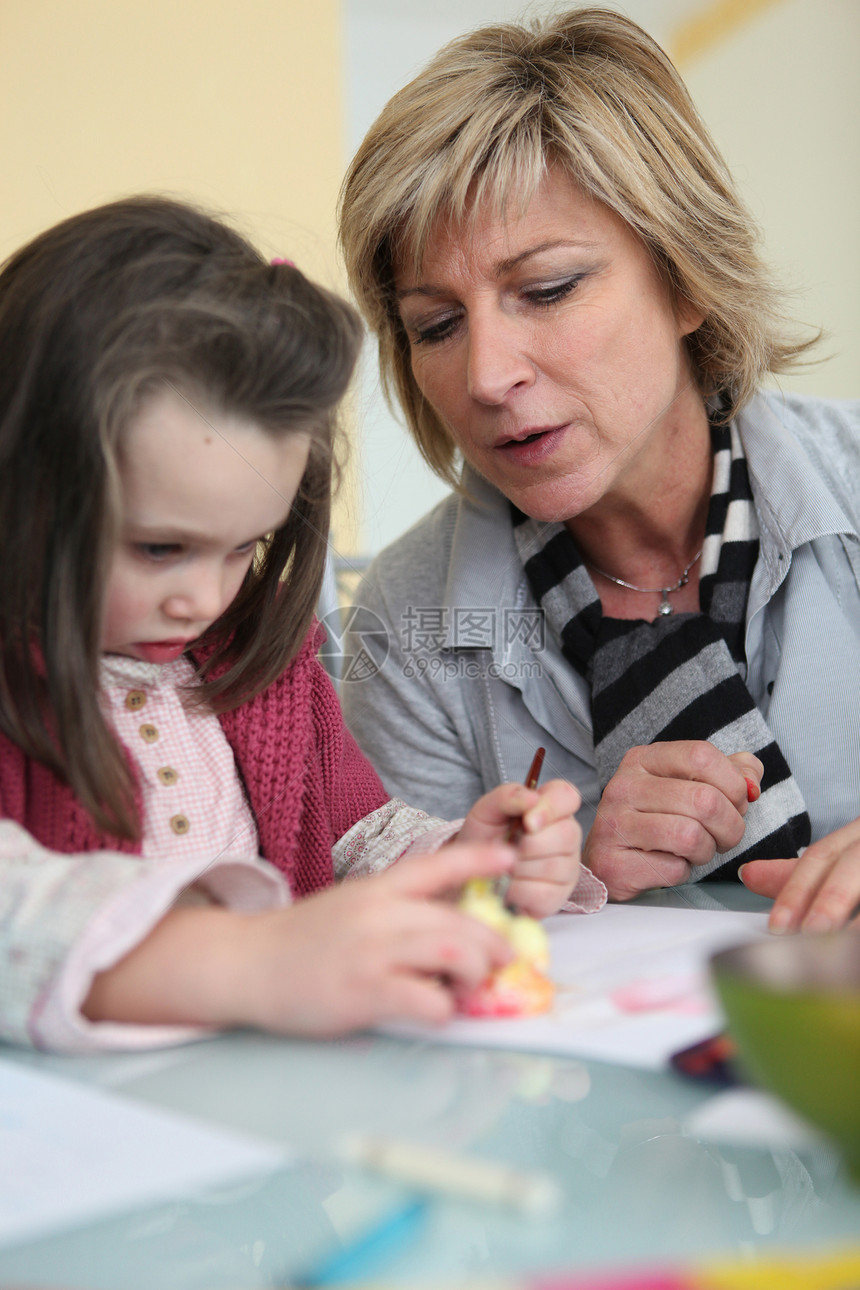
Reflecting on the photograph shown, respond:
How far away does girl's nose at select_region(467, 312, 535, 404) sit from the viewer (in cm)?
89

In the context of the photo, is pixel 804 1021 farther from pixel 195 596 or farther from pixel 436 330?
pixel 436 330

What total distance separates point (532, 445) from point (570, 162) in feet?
0.77

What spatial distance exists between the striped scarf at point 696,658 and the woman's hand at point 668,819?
0.27 feet

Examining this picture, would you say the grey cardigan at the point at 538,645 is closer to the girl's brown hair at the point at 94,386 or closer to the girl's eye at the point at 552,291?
the girl's eye at the point at 552,291

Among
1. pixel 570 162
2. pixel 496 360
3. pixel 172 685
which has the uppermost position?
pixel 570 162

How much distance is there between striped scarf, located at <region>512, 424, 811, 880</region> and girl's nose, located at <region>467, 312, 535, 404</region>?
0.80 ft

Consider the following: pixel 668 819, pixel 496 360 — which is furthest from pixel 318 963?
Result: pixel 496 360

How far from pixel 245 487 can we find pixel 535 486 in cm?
40

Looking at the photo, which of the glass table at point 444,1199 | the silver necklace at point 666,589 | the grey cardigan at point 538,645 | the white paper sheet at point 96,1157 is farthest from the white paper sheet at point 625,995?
the silver necklace at point 666,589

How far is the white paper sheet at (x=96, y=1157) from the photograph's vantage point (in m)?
0.33

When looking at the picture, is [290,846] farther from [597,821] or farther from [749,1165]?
[749,1165]

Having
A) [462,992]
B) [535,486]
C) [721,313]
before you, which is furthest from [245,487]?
[721,313]

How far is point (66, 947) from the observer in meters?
0.45

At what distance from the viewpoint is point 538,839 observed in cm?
64
